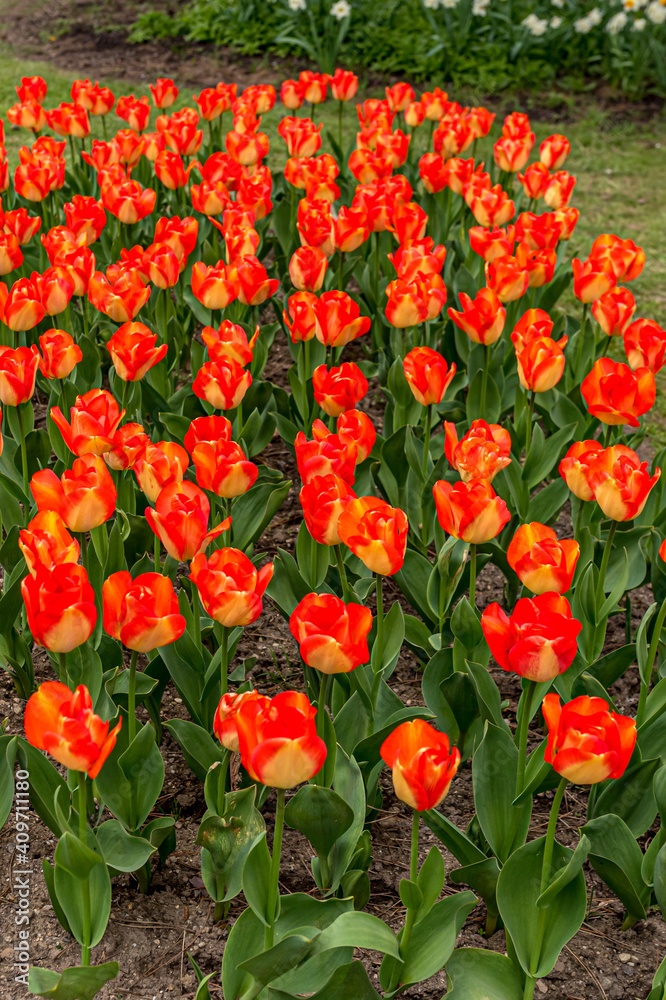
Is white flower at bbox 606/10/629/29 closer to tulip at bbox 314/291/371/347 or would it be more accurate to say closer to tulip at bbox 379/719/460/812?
tulip at bbox 314/291/371/347

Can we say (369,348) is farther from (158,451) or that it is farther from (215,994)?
(215,994)

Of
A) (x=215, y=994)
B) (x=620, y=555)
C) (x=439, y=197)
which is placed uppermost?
(x=439, y=197)

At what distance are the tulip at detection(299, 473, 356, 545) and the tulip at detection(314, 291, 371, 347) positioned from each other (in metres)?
0.88

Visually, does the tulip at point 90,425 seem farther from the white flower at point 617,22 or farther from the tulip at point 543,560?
the white flower at point 617,22

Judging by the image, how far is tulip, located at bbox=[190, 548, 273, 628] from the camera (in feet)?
5.33

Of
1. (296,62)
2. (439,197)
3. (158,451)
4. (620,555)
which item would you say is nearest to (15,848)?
(158,451)

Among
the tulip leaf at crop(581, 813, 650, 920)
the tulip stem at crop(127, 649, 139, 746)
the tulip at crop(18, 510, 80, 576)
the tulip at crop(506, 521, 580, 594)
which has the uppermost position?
the tulip at crop(18, 510, 80, 576)

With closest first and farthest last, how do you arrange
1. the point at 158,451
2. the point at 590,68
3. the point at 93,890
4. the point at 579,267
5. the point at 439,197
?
the point at 93,890 < the point at 158,451 < the point at 579,267 < the point at 439,197 < the point at 590,68

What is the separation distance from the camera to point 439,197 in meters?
4.48

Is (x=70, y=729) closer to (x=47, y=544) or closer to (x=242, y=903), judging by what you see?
(x=47, y=544)

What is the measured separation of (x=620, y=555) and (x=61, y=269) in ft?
5.47

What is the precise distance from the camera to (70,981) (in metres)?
1.54

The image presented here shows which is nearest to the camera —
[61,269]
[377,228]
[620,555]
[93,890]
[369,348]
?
[93,890]
